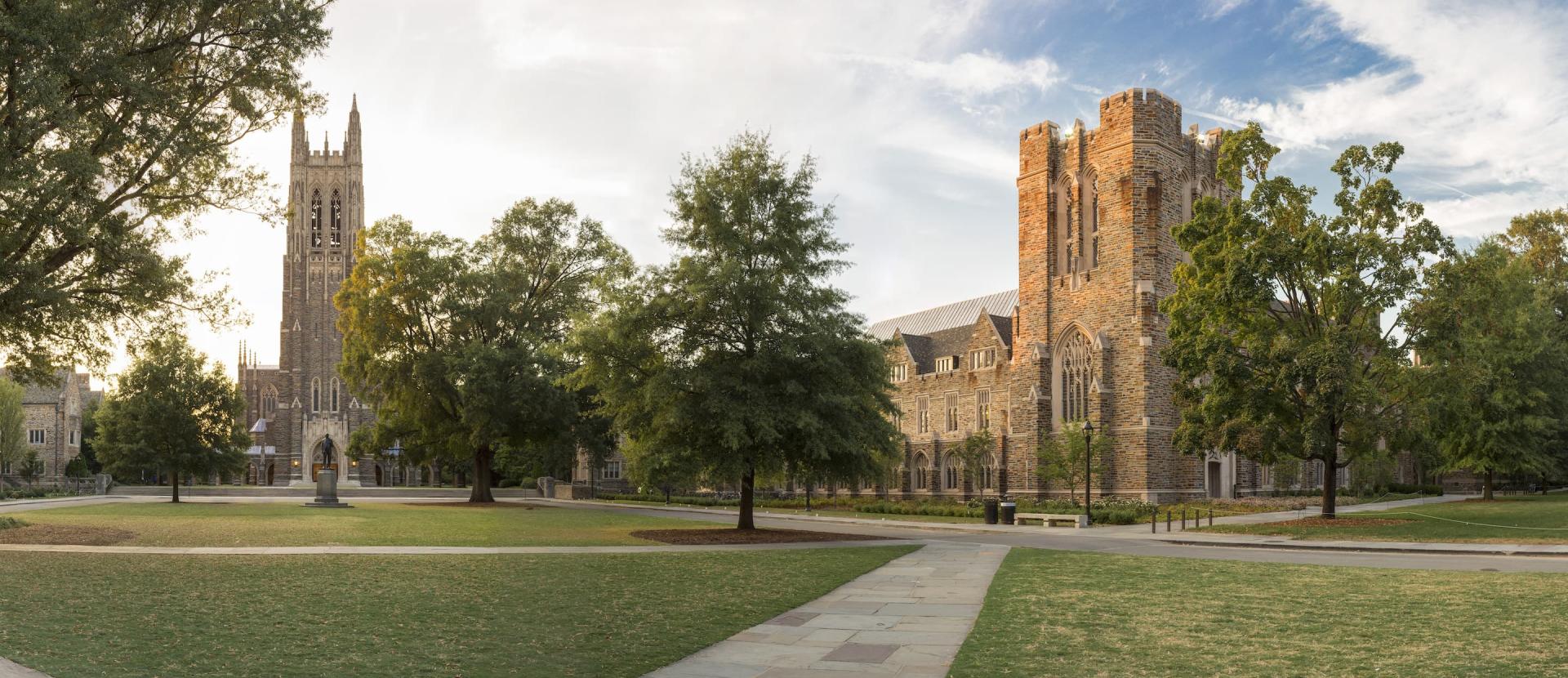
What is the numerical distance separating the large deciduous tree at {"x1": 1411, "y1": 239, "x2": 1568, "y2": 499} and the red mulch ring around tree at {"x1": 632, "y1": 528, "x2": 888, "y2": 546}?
1921 centimetres

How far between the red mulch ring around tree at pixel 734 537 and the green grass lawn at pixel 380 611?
597 cm

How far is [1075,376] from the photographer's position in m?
51.1

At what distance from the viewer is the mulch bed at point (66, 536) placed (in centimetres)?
2188

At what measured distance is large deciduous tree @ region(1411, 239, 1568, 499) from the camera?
3228 centimetres

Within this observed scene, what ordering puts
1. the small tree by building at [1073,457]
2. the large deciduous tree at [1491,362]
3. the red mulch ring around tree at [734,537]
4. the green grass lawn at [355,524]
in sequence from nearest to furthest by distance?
the green grass lawn at [355,524] → the red mulch ring around tree at [734,537] → the large deciduous tree at [1491,362] → the small tree by building at [1073,457]

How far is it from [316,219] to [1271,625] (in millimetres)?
108249

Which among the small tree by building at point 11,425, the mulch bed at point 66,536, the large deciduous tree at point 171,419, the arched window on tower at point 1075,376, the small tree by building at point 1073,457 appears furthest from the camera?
the small tree by building at point 11,425

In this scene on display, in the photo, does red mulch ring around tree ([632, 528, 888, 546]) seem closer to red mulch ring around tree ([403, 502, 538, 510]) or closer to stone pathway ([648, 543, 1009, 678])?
stone pathway ([648, 543, 1009, 678])

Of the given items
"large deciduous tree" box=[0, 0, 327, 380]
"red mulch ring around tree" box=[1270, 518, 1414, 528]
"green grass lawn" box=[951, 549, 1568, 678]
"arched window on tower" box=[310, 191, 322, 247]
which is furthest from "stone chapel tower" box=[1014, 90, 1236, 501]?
"arched window on tower" box=[310, 191, 322, 247]

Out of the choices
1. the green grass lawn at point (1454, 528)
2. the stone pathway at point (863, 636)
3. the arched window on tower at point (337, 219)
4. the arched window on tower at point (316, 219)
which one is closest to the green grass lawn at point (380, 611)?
the stone pathway at point (863, 636)

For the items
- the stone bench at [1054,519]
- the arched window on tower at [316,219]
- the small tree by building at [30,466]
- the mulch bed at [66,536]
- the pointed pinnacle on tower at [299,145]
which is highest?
the pointed pinnacle on tower at [299,145]

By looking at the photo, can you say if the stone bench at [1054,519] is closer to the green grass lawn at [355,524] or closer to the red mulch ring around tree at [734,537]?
the red mulch ring around tree at [734,537]

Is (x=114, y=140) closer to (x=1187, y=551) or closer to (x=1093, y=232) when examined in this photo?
(x=1187, y=551)

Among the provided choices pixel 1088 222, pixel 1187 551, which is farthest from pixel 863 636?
pixel 1088 222
